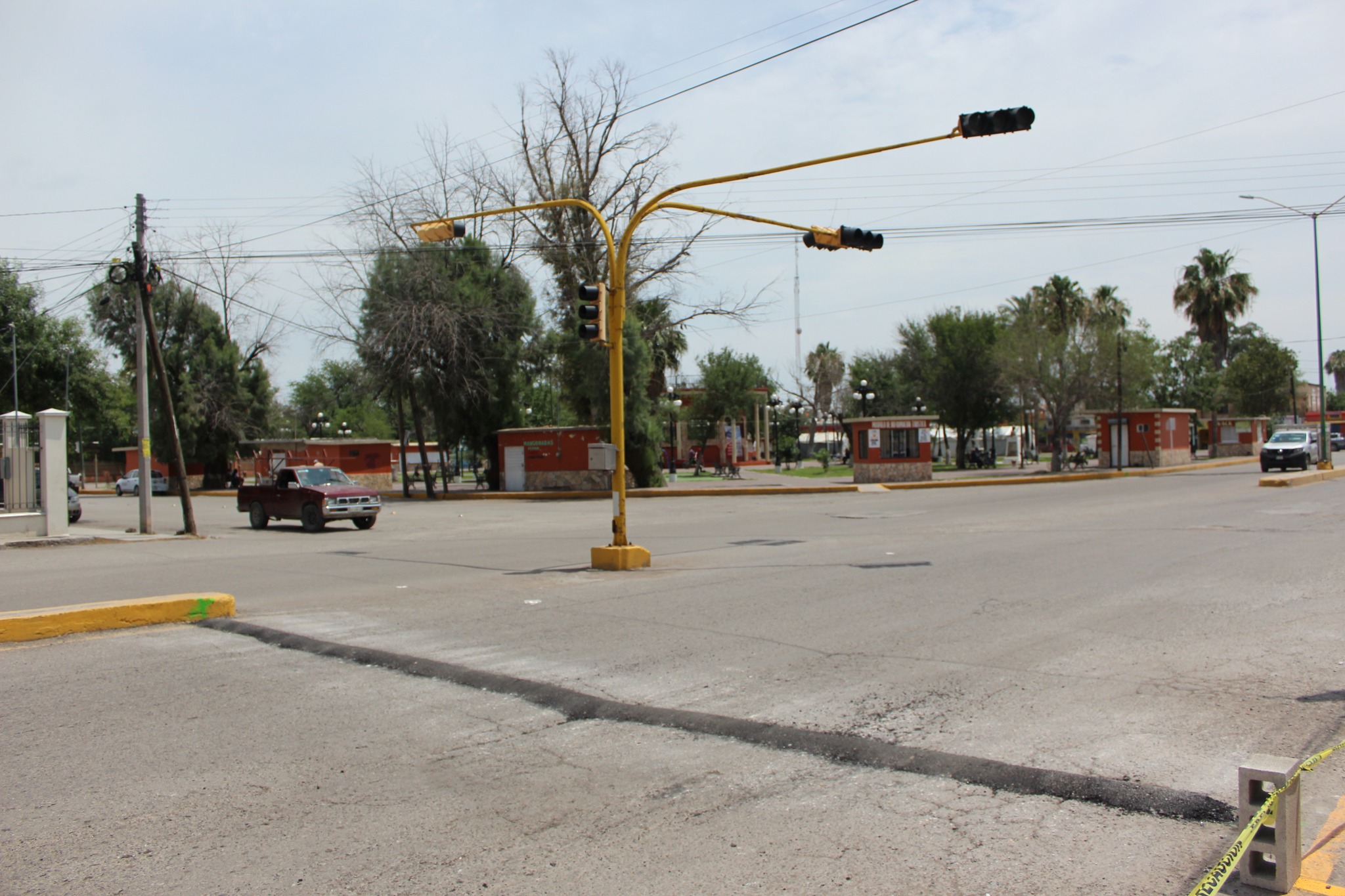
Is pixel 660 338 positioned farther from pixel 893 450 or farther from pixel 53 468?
pixel 53 468

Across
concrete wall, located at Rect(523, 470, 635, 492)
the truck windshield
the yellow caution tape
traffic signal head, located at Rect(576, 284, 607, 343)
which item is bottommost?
the yellow caution tape

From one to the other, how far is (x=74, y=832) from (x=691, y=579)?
9.11 meters

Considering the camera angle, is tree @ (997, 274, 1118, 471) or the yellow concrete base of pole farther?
tree @ (997, 274, 1118, 471)

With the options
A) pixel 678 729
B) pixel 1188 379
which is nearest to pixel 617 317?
pixel 678 729

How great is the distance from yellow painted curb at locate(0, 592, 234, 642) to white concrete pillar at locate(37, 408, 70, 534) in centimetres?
1368

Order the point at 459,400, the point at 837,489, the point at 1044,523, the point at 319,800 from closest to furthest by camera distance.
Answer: the point at 319,800
the point at 1044,523
the point at 837,489
the point at 459,400

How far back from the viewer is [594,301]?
543 inches

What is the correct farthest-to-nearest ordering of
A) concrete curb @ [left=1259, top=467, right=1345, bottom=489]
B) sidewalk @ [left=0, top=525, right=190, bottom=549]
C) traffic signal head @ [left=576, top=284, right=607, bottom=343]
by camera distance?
1. concrete curb @ [left=1259, top=467, right=1345, bottom=489]
2. sidewalk @ [left=0, top=525, right=190, bottom=549]
3. traffic signal head @ [left=576, top=284, right=607, bottom=343]

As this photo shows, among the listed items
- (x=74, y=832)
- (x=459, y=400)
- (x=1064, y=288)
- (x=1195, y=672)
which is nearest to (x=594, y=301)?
(x=1195, y=672)

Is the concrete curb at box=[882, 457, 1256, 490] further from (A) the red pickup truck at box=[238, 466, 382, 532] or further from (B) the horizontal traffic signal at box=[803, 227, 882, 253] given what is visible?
(B) the horizontal traffic signal at box=[803, 227, 882, 253]

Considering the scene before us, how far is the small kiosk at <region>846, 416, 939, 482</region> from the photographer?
40031 mm

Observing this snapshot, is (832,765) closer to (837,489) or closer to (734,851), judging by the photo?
(734,851)

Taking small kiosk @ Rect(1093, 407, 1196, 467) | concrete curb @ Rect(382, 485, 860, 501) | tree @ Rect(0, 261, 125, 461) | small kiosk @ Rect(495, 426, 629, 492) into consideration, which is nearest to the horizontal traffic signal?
concrete curb @ Rect(382, 485, 860, 501)

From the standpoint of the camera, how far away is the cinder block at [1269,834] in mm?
3521
